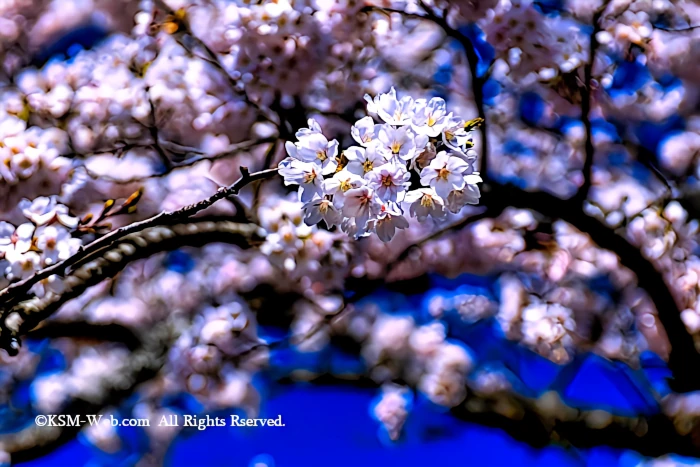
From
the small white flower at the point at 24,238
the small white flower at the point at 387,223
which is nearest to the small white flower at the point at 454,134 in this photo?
the small white flower at the point at 387,223

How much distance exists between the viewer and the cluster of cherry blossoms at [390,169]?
2.21ft

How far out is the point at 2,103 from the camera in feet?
4.74

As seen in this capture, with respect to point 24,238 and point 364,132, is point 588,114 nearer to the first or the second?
point 364,132

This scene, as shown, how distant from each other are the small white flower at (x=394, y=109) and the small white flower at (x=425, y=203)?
0.09 metres

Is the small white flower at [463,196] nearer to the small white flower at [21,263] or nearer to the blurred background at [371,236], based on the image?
the blurred background at [371,236]

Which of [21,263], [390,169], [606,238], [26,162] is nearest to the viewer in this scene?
[390,169]

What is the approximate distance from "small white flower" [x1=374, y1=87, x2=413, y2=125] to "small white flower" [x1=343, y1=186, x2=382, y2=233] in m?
0.10

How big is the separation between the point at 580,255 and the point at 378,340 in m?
0.62

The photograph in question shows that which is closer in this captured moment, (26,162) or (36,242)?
(36,242)

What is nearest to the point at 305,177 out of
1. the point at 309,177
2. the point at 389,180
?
the point at 309,177

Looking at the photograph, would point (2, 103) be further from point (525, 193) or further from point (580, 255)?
point (580, 255)

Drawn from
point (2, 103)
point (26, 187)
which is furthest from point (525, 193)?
point (2, 103)

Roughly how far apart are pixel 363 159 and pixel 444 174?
10cm

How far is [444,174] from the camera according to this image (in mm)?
677
